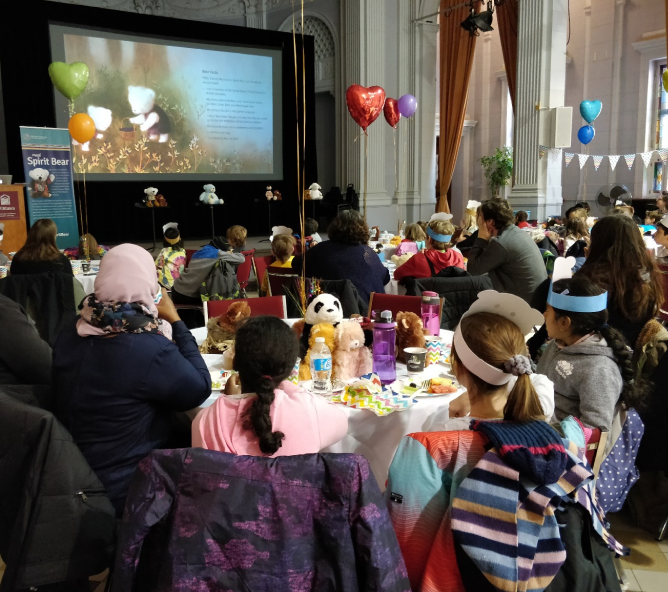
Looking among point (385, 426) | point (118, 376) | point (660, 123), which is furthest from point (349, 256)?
point (660, 123)

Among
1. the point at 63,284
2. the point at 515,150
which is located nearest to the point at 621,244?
the point at 63,284

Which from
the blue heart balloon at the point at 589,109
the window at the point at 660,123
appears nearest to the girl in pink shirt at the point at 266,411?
the blue heart balloon at the point at 589,109

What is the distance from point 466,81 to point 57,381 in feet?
38.9

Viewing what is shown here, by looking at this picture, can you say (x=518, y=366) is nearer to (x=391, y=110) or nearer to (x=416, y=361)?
(x=416, y=361)

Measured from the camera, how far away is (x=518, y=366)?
1400 mm

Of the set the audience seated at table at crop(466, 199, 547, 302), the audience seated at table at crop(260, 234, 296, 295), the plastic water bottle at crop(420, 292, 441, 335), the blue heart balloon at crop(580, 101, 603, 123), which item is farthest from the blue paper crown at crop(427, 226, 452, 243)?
the blue heart balloon at crop(580, 101, 603, 123)

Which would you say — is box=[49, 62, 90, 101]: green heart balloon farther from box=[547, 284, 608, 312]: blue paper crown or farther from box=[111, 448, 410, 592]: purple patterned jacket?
box=[111, 448, 410, 592]: purple patterned jacket

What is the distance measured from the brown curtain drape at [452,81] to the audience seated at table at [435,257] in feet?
27.2

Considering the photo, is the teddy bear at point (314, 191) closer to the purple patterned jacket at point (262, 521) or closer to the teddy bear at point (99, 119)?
the teddy bear at point (99, 119)

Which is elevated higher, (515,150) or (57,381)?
(515,150)

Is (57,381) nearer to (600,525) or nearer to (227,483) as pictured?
(227,483)

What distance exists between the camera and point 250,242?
38.9 ft

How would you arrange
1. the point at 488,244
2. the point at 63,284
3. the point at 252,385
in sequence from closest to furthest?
the point at 252,385 → the point at 63,284 → the point at 488,244

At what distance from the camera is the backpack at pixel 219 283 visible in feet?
15.7
